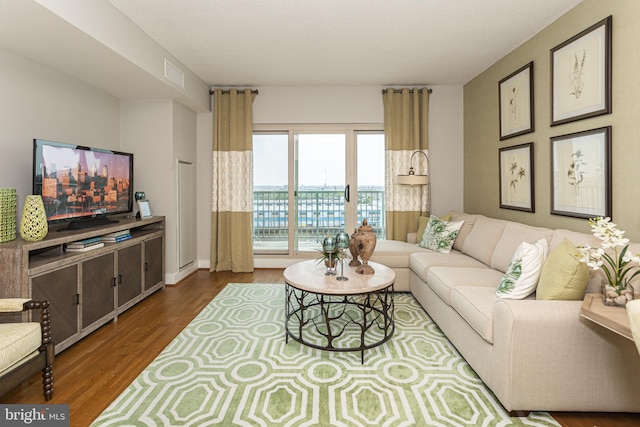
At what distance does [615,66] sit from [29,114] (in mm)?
4524

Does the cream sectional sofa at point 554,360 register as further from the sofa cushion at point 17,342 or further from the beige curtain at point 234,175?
the beige curtain at point 234,175

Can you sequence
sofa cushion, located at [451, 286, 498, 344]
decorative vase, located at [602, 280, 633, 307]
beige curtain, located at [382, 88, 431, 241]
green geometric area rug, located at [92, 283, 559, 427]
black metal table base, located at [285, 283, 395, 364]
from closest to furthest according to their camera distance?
decorative vase, located at [602, 280, 633, 307] → green geometric area rug, located at [92, 283, 559, 427] → sofa cushion, located at [451, 286, 498, 344] → black metal table base, located at [285, 283, 395, 364] → beige curtain, located at [382, 88, 431, 241]

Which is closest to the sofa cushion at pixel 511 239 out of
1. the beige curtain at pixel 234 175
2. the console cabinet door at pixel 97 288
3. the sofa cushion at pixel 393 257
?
the sofa cushion at pixel 393 257

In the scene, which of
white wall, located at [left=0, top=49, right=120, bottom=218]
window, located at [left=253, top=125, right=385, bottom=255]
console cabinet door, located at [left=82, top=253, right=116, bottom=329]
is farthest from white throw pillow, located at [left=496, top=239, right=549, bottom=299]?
white wall, located at [left=0, top=49, right=120, bottom=218]

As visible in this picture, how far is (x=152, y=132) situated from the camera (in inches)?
166

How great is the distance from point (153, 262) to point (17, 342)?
212 cm

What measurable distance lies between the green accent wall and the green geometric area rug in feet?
5.08

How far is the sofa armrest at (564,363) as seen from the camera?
1767mm

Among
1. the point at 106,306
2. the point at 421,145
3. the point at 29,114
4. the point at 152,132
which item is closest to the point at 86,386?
the point at 106,306

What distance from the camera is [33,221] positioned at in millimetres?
2371

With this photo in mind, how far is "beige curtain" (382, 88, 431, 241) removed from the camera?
482 centimetres

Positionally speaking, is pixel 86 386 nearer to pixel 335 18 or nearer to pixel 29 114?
pixel 29 114

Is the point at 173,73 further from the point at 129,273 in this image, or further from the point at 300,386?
the point at 300,386

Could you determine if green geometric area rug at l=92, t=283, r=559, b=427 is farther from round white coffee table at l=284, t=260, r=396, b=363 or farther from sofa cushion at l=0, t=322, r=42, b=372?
sofa cushion at l=0, t=322, r=42, b=372
